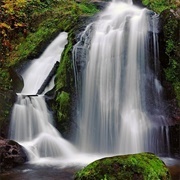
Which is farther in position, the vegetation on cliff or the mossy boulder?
the vegetation on cliff

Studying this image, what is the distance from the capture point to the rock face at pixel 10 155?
789 cm

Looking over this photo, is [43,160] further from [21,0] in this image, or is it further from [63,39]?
[21,0]

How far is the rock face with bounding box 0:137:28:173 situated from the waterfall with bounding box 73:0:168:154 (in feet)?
6.92

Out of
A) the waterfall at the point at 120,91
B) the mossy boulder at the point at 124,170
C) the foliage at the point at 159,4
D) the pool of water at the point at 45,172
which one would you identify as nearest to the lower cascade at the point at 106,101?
the waterfall at the point at 120,91

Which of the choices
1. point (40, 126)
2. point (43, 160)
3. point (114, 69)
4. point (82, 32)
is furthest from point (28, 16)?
point (43, 160)

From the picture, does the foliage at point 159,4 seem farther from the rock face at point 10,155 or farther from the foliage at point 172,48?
the rock face at point 10,155

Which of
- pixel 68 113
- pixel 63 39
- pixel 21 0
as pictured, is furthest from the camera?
pixel 21 0

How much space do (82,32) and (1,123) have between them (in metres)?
4.70

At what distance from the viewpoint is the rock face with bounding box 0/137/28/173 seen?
25.9 feet

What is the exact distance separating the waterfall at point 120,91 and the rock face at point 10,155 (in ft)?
6.92

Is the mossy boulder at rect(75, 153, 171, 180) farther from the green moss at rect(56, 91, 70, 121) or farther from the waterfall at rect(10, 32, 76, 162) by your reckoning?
the green moss at rect(56, 91, 70, 121)

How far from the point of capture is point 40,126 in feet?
32.6

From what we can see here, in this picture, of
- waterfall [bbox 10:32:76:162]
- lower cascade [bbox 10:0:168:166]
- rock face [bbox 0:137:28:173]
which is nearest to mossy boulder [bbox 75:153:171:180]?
Result: rock face [bbox 0:137:28:173]

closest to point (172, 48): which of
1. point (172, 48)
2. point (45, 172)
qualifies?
point (172, 48)
